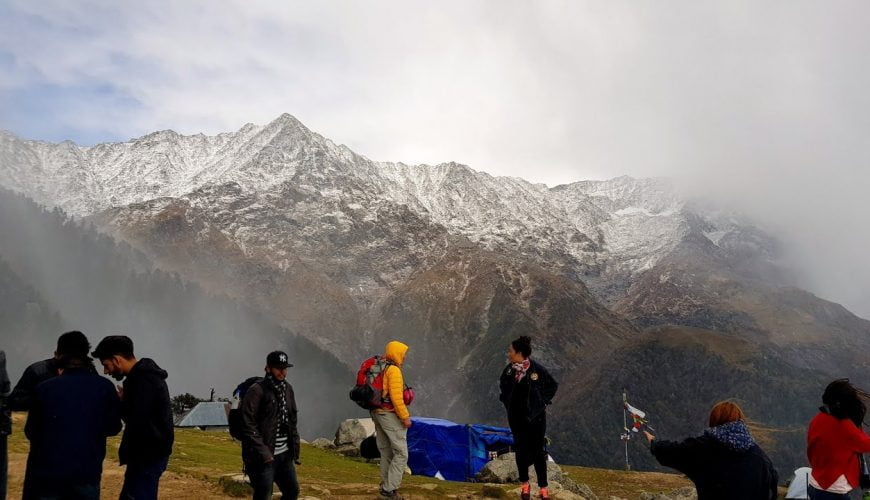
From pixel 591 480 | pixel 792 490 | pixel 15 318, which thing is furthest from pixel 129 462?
pixel 15 318

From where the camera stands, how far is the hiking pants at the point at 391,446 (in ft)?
43.1

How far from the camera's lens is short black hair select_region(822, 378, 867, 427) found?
9.16 meters

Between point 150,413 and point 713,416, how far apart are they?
7578 mm

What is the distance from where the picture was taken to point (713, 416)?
8.22 meters

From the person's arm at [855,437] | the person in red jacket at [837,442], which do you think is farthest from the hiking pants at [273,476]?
the person's arm at [855,437]

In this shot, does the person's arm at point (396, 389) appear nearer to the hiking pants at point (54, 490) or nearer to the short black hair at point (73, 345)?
the short black hair at point (73, 345)

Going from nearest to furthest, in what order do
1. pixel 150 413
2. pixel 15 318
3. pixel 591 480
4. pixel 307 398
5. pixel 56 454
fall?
pixel 56 454
pixel 150 413
pixel 591 480
pixel 15 318
pixel 307 398

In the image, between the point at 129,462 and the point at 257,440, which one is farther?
the point at 257,440

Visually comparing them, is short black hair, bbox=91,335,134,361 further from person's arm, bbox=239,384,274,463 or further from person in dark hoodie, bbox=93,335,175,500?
person's arm, bbox=239,384,274,463

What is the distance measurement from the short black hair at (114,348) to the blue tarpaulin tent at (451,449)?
72.6ft

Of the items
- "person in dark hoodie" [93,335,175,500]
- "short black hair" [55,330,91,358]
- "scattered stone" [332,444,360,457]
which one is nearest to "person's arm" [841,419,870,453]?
"person in dark hoodie" [93,335,175,500]

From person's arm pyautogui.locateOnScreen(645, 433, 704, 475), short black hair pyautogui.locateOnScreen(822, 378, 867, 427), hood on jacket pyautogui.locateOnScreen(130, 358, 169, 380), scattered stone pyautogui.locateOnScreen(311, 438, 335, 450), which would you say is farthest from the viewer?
scattered stone pyautogui.locateOnScreen(311, 438, 335, 450)

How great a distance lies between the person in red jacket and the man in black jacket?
8308mm

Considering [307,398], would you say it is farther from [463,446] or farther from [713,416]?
[713,416]
